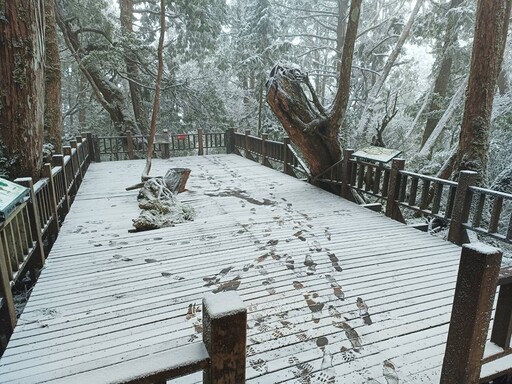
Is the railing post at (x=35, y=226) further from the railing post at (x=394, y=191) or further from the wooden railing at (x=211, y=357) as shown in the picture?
the railing post at (x=394, y=191)

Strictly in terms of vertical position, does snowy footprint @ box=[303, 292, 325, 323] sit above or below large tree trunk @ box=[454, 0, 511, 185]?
below

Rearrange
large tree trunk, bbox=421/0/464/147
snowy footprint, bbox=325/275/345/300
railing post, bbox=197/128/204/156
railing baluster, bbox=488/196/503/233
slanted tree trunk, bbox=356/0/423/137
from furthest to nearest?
railing post, bbox=197/128/204/156 < slanted tree trunk, bbox=356/0/423/137 < large tree trunk, bbox=421/0/464/147 < railing baluster, bbox=488/196/503/233 < snowy footprint, bbox=325/275/345/300

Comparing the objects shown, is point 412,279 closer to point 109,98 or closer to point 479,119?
point 479,119

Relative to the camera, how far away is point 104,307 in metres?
2.78

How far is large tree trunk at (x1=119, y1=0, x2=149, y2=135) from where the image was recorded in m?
10.6

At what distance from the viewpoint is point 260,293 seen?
2979 mm

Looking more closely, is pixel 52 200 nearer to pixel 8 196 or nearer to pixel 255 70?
pixel 8 196

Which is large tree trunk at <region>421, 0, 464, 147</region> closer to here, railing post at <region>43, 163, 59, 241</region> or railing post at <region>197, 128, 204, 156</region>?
railing post at <region>197, 128, 204, 156</region>

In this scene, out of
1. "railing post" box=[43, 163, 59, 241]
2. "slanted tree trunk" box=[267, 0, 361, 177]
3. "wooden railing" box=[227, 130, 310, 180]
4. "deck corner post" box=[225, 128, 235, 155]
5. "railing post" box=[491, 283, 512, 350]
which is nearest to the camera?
"railing post" box=[491, 283, 512, 350]

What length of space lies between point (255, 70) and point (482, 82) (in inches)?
375

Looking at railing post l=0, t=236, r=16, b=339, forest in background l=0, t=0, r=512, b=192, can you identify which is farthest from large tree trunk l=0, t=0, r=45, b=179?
forest in background l=0, t=0, r=512, b=192

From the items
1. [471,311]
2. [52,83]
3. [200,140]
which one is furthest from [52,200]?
[200,140]

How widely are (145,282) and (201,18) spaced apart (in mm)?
Answer: 11204

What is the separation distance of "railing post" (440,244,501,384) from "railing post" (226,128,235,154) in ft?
36.3
